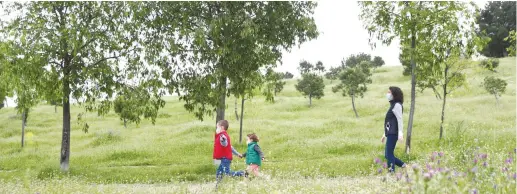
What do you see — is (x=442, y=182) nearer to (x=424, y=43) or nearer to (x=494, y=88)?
(x=424, y=43)

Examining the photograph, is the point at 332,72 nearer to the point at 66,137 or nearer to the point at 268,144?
the point at 268,144

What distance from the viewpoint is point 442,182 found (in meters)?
5.07

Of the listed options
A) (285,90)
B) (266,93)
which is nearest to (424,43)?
(266,93)

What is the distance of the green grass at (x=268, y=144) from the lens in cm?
1480

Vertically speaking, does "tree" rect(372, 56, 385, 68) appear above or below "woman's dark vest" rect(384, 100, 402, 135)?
above

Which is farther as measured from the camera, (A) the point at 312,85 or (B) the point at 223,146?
(A) the point at 312,85

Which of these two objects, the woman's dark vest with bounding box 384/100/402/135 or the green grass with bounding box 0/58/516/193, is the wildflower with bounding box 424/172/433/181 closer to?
the green grass with bounding box 0/58/516/193

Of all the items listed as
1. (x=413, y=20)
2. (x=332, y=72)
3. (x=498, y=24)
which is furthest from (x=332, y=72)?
(x=413, y=20)

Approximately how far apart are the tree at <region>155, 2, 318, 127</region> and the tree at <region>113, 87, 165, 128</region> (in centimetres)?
126

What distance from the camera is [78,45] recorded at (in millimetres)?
18453

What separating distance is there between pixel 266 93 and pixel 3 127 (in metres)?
41.1

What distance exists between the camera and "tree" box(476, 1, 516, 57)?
89312 mm

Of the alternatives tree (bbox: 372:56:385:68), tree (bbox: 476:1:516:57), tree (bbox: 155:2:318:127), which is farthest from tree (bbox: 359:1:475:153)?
tree (bbox: 372:56:385:68)

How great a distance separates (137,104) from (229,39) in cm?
498
